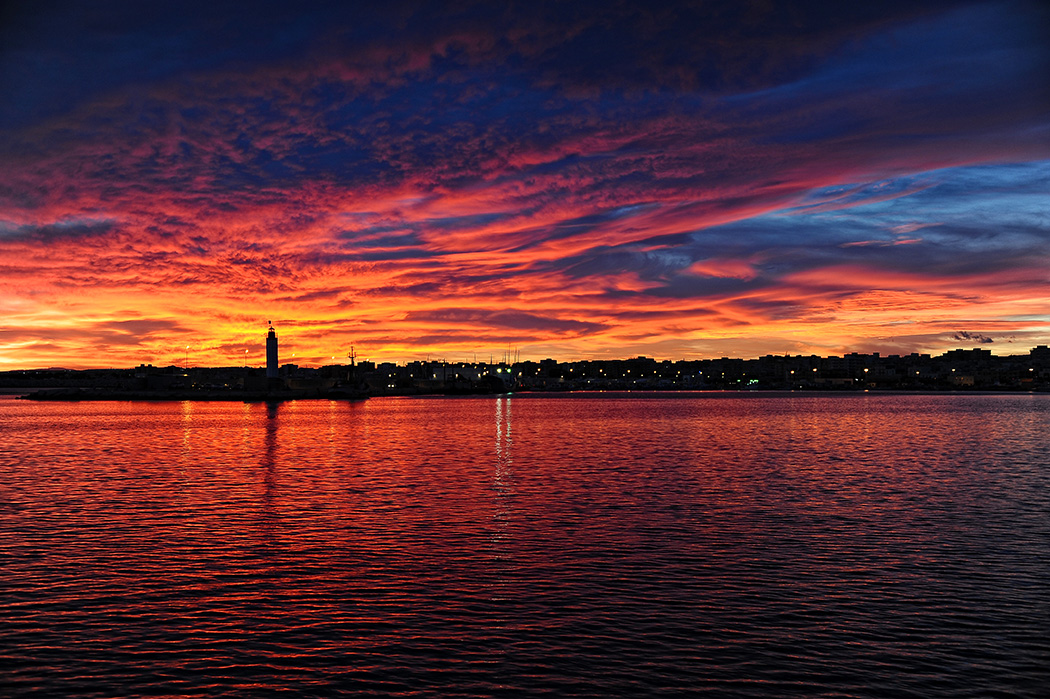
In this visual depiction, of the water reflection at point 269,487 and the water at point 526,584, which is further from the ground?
the water reflection at point 269,487

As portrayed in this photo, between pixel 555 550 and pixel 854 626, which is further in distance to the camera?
pixel 555 550

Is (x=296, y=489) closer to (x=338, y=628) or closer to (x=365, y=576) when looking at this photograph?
(x=365, y=576)

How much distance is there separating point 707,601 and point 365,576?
11.1 metres

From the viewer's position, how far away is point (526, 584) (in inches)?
931

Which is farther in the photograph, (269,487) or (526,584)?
(269,487)

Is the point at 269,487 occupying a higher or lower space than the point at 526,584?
higher

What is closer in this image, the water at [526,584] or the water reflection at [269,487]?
the water at [526,584]

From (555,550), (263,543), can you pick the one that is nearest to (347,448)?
(263,543)

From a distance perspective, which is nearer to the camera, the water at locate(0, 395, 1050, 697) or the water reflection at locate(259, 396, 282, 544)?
the water at locate(0, 395, 1050, 697)

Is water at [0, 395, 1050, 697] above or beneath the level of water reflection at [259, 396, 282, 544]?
beneath

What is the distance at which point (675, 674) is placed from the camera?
54.1ft

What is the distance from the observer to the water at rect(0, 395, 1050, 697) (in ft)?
54.5

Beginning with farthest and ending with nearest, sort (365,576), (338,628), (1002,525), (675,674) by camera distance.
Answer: (1002,525) < (365,576) < (338,628) < (675,674)

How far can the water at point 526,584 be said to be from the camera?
1661cm
